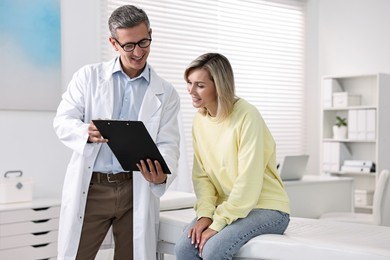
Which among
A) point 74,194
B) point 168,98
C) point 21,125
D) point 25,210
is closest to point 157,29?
point 21,125

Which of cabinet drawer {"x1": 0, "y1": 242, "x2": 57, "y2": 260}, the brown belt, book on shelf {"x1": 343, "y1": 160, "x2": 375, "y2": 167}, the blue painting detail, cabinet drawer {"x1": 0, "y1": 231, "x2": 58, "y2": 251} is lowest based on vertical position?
cabinet drawer {"x1": 0, "y1": 242, "x2": 57, "y2": 260}

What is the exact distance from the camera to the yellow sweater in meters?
2.25

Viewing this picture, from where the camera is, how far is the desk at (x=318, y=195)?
466 centimetres

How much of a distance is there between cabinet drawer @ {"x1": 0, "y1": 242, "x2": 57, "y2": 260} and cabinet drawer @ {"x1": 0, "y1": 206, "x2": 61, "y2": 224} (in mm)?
175

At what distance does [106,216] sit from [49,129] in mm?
1970

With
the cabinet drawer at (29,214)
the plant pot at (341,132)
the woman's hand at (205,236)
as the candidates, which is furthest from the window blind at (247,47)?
the woman's hand at (205,236)

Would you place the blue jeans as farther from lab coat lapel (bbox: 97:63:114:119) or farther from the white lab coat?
lab coat lapel (bbox: 97:63:114:119)

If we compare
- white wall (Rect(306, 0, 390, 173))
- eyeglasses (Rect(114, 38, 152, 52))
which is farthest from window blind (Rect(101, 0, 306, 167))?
eyeglasses (Rect(114, 38, 152, 52))

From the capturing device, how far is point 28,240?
3.62 metres

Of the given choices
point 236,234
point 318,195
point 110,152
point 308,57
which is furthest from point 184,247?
point 308,57

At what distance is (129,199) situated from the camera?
95.4 inches

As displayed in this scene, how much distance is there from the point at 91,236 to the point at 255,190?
2.34ft

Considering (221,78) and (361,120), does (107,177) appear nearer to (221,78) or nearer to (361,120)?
(221,78)

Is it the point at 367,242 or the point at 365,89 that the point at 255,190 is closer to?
the point at 367,242
